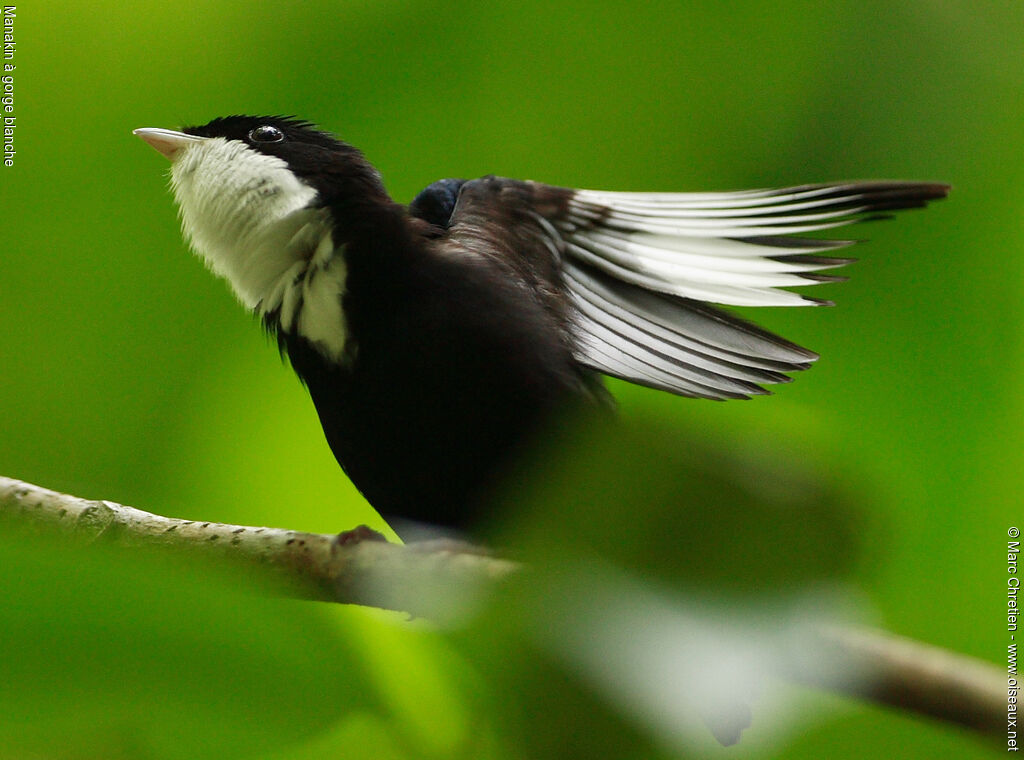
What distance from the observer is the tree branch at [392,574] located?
435mm

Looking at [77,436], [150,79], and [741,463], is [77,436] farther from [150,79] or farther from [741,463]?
[741,463]

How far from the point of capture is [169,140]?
1153 millimetres

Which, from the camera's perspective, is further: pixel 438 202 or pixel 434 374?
pixel 438 202

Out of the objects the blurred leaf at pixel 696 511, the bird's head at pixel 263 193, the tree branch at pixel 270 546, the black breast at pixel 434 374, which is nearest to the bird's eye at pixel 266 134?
the bird's head at pixel 263 193

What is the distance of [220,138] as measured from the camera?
1.18 meters

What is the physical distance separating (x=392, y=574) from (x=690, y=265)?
0.67m

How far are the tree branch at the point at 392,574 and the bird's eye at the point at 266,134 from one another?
547 mm

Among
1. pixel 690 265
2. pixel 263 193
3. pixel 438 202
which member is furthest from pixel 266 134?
pixel 690 265

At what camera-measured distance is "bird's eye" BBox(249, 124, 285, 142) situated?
115 centimetres

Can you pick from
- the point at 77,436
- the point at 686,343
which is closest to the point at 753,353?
the point at 686,343

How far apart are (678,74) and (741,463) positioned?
0.81 meters

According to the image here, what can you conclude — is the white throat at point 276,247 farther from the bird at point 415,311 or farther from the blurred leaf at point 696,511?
the blurred leaf at point 696,511

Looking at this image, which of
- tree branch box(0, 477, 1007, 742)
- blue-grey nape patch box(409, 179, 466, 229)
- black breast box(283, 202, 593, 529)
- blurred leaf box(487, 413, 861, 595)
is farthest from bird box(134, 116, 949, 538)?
blurred leaf box(487, 413, 861, 595)

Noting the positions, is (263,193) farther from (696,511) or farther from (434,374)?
(696,511)
